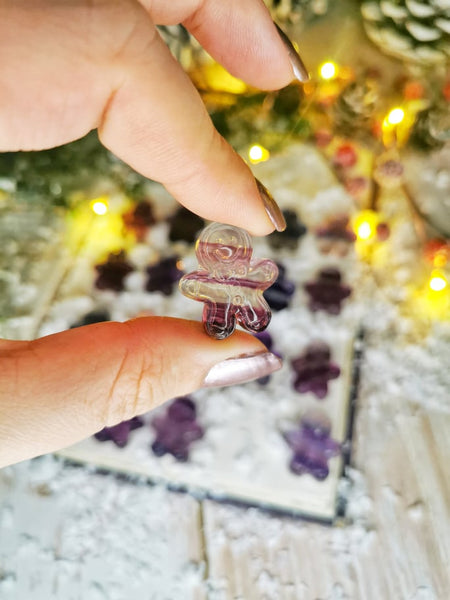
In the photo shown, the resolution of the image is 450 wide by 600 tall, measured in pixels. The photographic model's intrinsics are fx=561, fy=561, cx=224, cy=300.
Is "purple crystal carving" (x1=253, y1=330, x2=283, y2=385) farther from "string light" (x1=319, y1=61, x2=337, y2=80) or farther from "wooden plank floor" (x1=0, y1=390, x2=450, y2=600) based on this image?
"string light" (x1=319, y1=61, x2=337, y2=80)

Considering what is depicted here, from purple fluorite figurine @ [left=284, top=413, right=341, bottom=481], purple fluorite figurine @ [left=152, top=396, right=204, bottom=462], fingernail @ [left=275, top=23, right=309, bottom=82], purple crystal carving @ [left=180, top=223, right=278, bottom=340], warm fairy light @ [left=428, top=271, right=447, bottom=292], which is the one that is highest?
fingernail @ [left=275, top=23, right=309, bottom=82]

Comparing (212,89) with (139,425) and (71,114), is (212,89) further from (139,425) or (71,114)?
(139,425)

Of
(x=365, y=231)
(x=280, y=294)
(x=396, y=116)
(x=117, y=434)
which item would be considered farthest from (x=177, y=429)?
(x=396, y=116)

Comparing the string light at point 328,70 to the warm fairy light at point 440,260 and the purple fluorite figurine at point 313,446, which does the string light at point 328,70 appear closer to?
the warm fairy light at point 440,260

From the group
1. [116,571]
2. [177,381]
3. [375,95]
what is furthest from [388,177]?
[116,571]

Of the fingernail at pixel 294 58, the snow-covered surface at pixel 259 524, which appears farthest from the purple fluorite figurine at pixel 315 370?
the fingernail at pixel 294 58

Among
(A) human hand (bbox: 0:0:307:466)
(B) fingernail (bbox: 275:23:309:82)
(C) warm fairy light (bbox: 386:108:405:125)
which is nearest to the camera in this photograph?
(A) human hand (bbox: 0:0:307:466)

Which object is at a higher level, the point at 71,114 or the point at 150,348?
the point at 71,114

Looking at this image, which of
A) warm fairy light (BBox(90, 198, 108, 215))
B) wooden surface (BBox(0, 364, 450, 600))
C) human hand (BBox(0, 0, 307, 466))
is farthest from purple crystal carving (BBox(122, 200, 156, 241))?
wooden surface (BBox(0, 364, 450, 600))
